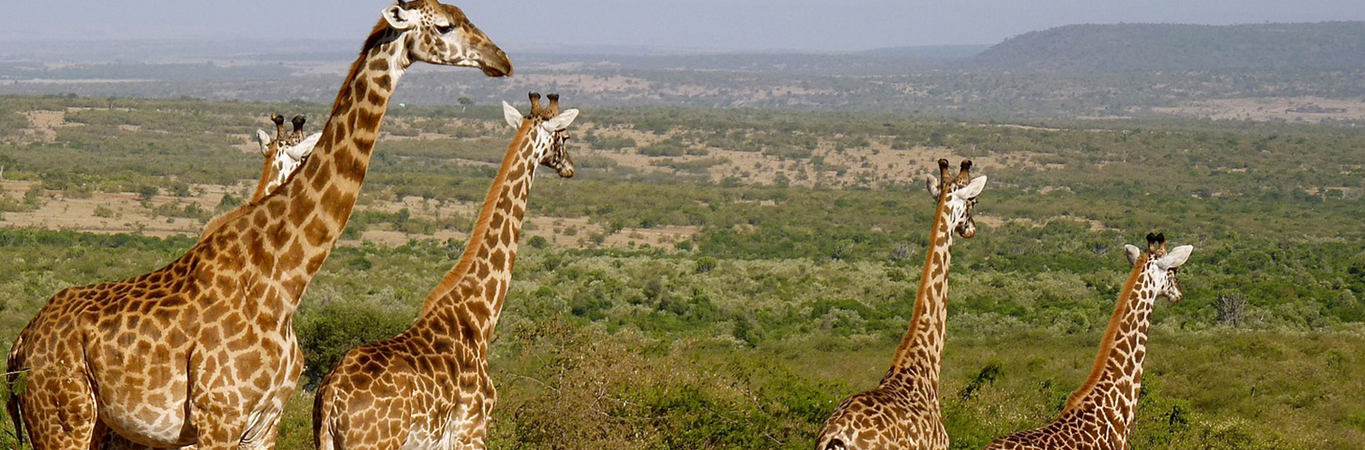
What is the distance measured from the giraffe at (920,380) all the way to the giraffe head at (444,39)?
2.67 metres

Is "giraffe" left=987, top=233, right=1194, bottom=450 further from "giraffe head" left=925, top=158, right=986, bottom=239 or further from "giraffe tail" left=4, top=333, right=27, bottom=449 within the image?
"giraffe tail" left=4, top=333, right=27, bottom=449

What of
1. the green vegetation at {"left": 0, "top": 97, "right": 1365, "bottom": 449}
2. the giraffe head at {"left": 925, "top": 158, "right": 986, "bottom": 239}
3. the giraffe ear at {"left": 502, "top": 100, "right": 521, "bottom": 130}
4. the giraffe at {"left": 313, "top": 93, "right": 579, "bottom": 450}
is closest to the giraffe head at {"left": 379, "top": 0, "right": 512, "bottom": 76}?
the giraffe at {"left": 313, "top": 93, "right": 579, "bottom": 450}

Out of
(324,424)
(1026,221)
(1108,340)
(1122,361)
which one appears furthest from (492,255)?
(1026,221)

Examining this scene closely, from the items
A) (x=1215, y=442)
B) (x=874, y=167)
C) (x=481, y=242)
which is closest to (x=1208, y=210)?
(x=874, y=167)

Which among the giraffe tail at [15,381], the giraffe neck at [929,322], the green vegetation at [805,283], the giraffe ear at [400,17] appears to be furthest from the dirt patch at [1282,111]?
the giraffe tail at [15,381]

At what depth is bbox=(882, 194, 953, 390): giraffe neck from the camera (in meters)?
7.69

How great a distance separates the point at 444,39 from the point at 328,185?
66 cm

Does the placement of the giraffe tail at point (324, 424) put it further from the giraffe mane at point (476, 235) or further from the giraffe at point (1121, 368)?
the giraffe at point (1121, 368)

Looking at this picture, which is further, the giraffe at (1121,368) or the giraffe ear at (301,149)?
the giraffe at (1121,368)

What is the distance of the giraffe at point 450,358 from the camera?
18.9 feet

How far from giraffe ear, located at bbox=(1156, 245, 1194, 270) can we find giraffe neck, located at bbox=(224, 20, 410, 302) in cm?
490

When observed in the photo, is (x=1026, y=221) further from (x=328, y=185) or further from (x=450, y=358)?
(x=328, y=185)

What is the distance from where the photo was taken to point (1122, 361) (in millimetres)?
8328

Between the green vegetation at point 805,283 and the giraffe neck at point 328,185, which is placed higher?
the giraffe neck at point 328,185
